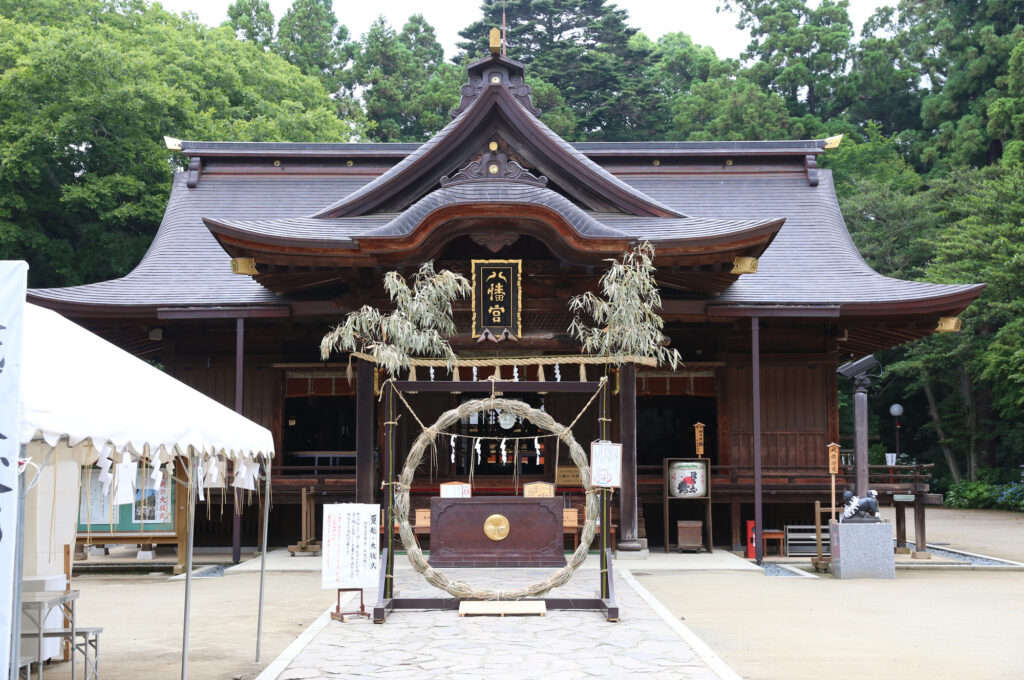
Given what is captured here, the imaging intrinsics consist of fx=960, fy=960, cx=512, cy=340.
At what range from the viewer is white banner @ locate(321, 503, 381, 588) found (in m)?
9.68

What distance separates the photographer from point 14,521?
4.38 metres

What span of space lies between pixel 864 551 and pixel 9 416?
11443mm

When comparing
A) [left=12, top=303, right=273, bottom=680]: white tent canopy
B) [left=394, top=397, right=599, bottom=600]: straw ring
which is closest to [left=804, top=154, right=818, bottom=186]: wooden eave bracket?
[left=394, top=397, right=599, bottom=600]: straw ring

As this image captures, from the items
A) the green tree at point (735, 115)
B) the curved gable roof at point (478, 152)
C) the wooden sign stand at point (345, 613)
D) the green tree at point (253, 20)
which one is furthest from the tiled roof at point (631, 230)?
the green tree at point (253, 20)

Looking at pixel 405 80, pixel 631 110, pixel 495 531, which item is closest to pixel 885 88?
pixel 631 110

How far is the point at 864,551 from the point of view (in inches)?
513

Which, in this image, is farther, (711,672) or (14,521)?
(711,672)

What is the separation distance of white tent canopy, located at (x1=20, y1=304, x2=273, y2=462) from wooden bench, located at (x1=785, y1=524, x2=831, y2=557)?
1145 centimetres

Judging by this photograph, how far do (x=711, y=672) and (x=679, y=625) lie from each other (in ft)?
6.17

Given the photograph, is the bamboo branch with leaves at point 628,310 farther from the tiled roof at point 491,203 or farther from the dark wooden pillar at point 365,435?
the dark wooden pillar at point 365,435

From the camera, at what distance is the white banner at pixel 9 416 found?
169 inches

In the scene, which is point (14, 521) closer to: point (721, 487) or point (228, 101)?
point (721, 487)

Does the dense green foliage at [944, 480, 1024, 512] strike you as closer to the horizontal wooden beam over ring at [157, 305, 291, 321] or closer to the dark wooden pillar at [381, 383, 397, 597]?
the horizontal wooden beam over ring at [157, 305, 291, 321]

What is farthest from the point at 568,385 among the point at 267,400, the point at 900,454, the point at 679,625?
the point at 900,454
